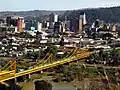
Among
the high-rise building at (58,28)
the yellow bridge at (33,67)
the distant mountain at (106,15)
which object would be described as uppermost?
the yellow bridge at (33,67)

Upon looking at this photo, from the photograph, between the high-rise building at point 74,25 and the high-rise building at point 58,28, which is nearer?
the high-rise building at point 58,28

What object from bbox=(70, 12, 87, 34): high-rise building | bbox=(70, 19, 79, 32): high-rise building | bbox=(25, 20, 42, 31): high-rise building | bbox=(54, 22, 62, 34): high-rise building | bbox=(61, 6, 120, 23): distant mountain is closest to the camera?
bbox=(54, 22, 62, 34): high-rise building

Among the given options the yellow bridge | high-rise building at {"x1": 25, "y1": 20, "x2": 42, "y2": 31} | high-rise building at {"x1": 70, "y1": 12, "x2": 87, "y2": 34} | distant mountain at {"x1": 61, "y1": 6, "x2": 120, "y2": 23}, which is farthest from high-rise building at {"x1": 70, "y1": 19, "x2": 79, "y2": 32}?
the yellow bridge

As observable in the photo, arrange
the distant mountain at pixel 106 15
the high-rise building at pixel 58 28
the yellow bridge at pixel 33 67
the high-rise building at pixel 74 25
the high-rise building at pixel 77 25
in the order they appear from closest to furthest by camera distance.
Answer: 1. the yellow bridge at pixel 33 67
2. the high-rise building at pixel 58 28
3. the high-rise building at pixel 77 25
4. the high-rise building at pixel 74 25
5. the distant mountain at pixel 106 15

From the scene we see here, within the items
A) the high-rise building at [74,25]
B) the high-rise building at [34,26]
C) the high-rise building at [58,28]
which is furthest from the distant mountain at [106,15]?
the high-rise building at [58,28]

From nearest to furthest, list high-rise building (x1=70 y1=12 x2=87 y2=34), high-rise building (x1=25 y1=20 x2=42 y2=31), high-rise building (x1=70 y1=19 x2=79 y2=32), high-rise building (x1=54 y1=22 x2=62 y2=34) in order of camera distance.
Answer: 1. high-rise building (x1=54 y1=22 x2=62 y2=34)
2. high-rise building (x1=70 y1=12 x2=87 y2=34)
3. high-rise building (x1=70 y1=19 x2=79 y2=32)
4. high-rise building (x1=25 y1=20 x2=42 y2=31)

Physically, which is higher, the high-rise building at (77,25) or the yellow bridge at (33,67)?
the yellow bridge at (33,67)

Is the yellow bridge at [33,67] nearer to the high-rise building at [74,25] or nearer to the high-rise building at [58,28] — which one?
the high-rise building at [58,28]

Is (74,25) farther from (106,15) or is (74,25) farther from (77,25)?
(106,15)

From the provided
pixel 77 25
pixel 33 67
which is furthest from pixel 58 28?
pixel 33 67

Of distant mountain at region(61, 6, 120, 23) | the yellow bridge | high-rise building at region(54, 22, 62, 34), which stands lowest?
distant mountain at region(61, 6, 120, 23)

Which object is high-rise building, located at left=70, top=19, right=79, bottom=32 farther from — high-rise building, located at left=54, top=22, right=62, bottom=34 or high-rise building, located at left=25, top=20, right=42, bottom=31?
high-rise building, located at left=25, top=20, right=42, bottom=31
